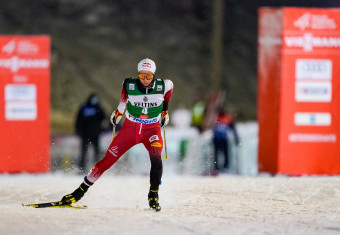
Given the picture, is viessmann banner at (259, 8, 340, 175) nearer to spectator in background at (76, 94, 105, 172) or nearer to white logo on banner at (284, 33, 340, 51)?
white logo on banner at (284, 33, 340, 51)

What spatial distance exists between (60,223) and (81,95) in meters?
24.0

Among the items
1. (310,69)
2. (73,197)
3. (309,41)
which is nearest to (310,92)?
(310,69)

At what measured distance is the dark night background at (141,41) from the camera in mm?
32406

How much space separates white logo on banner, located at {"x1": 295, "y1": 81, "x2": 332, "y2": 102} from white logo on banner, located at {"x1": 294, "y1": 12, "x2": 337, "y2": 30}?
964 mm

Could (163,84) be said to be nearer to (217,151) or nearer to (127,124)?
(127,124)

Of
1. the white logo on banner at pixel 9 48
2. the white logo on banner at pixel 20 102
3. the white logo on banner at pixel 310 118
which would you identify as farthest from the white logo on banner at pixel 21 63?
the white logo on banner at pixel 310 118

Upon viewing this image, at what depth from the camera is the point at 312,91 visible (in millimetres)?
11508

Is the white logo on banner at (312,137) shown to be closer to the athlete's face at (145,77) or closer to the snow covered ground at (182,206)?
the snow covered ground at (182,206)

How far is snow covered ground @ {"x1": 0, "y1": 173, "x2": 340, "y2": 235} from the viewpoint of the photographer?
6.82 meters

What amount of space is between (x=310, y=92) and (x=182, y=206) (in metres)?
4.06

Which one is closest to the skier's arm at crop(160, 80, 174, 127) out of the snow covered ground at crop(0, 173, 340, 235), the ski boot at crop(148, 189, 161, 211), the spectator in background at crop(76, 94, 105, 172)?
the ski boot at crop(148, 189, 161, 211)

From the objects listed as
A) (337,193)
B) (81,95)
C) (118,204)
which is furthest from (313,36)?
(81,95)

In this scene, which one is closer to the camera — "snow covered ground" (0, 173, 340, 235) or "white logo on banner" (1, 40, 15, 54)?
"snow covered ground" (0, 173, 340, 235)

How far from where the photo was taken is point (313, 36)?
37.2 ft
